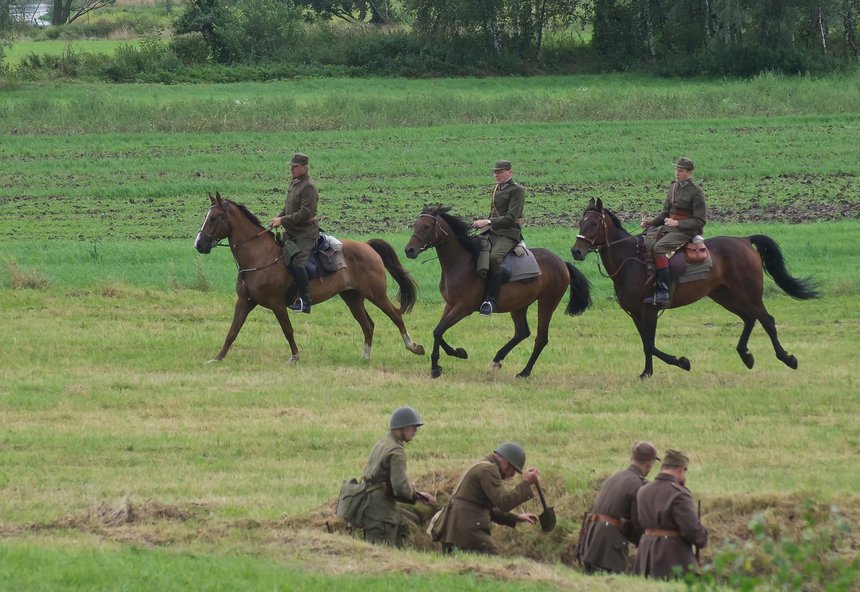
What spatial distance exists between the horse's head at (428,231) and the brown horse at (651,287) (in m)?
1.84

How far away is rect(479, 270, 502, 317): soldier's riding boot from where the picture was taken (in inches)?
727

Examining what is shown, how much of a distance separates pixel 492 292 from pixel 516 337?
96 centimetres

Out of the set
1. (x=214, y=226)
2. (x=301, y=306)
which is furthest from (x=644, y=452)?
(x=214, y=226)

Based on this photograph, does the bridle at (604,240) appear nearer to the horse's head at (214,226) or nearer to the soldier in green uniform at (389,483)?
the horse's head at (214,226)

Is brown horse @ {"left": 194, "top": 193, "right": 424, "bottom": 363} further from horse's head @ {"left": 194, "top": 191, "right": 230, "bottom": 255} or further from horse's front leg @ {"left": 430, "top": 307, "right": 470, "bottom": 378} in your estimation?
horse's front leg @ {"left": 430, "top": 307, "right": 470, "bottom": 378}

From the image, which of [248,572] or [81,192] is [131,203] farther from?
[248,572]

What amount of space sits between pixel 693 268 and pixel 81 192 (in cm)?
2185

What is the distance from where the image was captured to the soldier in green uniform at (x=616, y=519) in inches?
433

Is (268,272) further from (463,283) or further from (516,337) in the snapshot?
(516,337)

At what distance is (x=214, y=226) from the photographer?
19.0 metres

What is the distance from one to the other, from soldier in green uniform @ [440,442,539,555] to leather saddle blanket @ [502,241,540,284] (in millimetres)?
7164

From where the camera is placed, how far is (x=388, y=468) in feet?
38.4

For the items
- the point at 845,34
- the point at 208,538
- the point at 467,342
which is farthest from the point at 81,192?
the point at 845,34

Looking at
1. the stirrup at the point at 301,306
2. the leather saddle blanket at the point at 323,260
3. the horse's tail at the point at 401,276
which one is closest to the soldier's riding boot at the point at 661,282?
the horse's tail at the point at 401,276
